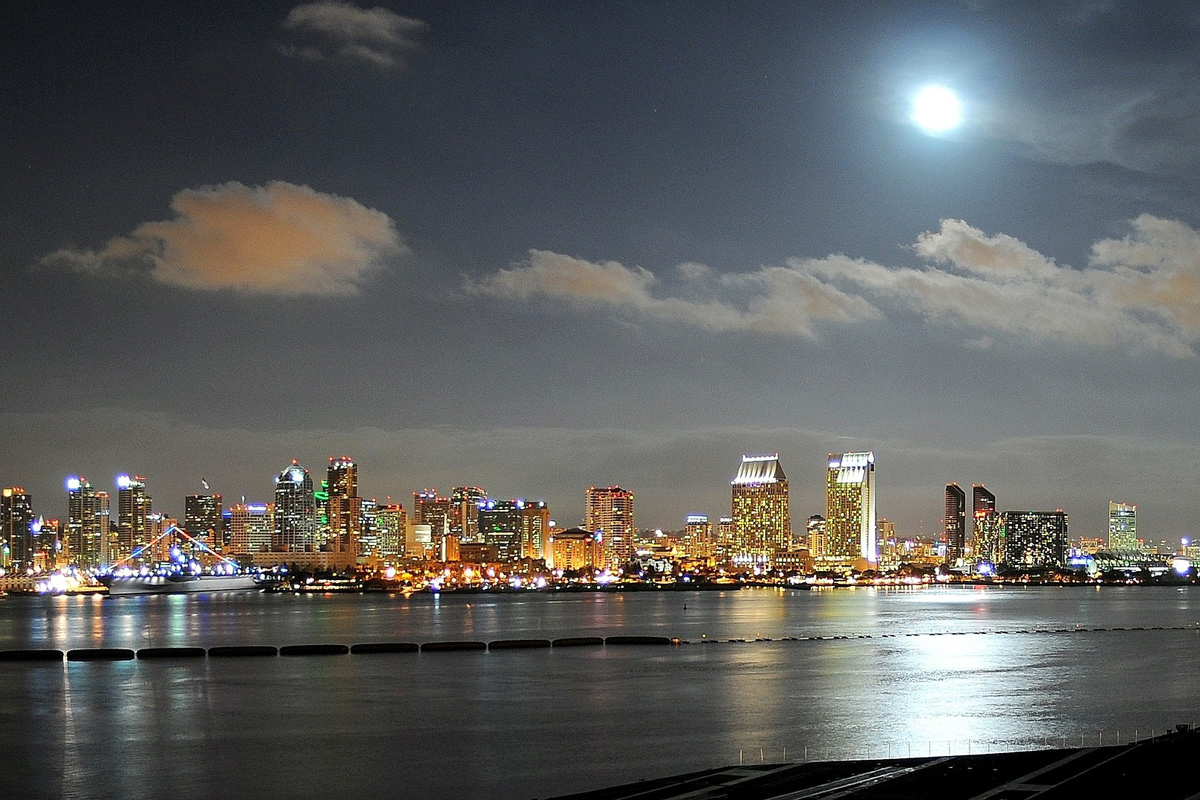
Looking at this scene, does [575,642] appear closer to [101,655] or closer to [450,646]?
[450,646]

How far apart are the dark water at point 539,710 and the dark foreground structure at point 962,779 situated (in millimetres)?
3883

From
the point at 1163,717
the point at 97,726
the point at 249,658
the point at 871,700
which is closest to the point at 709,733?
the point at 871,700

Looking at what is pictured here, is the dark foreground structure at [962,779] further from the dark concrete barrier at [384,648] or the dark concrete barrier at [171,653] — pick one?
the dark concrete barrier at [171,653]

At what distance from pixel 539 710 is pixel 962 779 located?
22467 mm

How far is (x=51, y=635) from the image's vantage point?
10050 cm

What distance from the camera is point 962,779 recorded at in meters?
26.2

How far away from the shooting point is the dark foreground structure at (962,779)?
2469 centimetres

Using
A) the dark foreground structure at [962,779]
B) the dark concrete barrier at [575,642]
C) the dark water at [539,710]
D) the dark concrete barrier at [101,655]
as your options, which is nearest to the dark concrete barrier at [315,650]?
the dark water at [539,710]

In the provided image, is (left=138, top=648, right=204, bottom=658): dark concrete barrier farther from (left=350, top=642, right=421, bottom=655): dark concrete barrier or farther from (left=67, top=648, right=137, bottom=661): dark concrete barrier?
(left=350, top=642, right=421, bottom=655): dark concrete barrier

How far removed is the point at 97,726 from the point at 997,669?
43.2m

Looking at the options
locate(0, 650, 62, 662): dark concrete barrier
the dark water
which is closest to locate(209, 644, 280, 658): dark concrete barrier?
the dark water

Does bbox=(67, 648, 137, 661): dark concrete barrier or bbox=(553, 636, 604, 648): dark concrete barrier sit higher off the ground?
bbox=(67, 648, 137, 661): dark concrete barrier

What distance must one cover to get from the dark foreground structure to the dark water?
3.88m

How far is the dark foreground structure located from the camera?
24688mm
